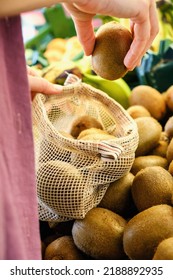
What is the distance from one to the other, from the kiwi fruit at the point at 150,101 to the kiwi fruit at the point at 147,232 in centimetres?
83

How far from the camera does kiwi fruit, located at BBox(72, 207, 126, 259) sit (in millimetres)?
1244

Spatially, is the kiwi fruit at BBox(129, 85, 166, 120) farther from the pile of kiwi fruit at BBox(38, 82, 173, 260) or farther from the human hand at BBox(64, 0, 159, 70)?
the human hand at BBox(64, 0, 159, 70)

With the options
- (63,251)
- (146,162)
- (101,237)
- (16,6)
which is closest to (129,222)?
(101,237)

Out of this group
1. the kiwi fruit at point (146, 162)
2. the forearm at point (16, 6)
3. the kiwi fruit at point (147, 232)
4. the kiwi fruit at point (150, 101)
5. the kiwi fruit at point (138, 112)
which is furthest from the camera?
the kiwi fruit at point (150, 101)

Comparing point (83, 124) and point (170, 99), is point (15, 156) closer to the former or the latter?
point (83, 124)

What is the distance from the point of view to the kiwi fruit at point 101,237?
A: 1.24m

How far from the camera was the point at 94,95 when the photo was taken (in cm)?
158

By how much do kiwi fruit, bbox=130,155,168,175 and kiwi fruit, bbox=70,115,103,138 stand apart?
179mm

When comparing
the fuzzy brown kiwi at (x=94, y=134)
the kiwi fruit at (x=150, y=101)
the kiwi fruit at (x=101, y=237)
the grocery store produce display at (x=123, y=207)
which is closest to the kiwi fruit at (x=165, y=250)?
the grocery store produce display at (x=123, y=207)

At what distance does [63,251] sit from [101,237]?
0.42ft

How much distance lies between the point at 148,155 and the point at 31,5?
3.04 ft

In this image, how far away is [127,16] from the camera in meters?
0.98

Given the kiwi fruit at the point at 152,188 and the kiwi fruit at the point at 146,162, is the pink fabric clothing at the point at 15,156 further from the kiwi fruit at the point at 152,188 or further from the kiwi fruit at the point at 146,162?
the kiwi fruit at the point at 146,162
